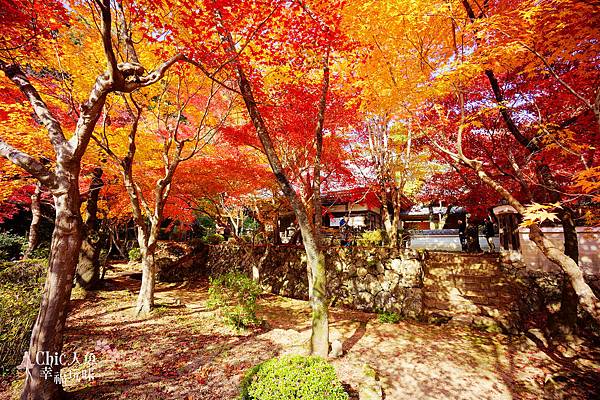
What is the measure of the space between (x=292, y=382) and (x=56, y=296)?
3.78 m

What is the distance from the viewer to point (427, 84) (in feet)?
26.0

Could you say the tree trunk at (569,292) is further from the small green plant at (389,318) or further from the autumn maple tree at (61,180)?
the autumn maple tree at (61,180)

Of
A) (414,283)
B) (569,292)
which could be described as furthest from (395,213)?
(569,292)

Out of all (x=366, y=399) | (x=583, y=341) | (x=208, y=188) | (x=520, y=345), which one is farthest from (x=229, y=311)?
(x=583, y=341)

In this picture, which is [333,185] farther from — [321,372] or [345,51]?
[321,372]

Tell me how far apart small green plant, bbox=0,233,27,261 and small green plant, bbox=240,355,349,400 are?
18.1m

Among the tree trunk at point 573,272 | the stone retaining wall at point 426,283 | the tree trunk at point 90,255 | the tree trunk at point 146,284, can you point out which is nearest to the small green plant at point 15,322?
the tree trunk at point 146,284

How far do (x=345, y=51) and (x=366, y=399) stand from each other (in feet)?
30.2

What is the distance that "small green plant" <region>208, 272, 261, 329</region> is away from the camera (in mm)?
8334

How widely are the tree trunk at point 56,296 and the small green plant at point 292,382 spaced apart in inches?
118

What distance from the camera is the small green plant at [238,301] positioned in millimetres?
8334

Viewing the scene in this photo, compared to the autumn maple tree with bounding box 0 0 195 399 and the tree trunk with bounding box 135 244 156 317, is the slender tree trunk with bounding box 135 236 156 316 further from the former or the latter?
the autumn maple tree with bounding box 0 0 195 399

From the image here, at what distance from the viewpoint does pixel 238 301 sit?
9539 mm

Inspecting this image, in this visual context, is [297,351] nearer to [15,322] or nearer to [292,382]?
[292,382]
